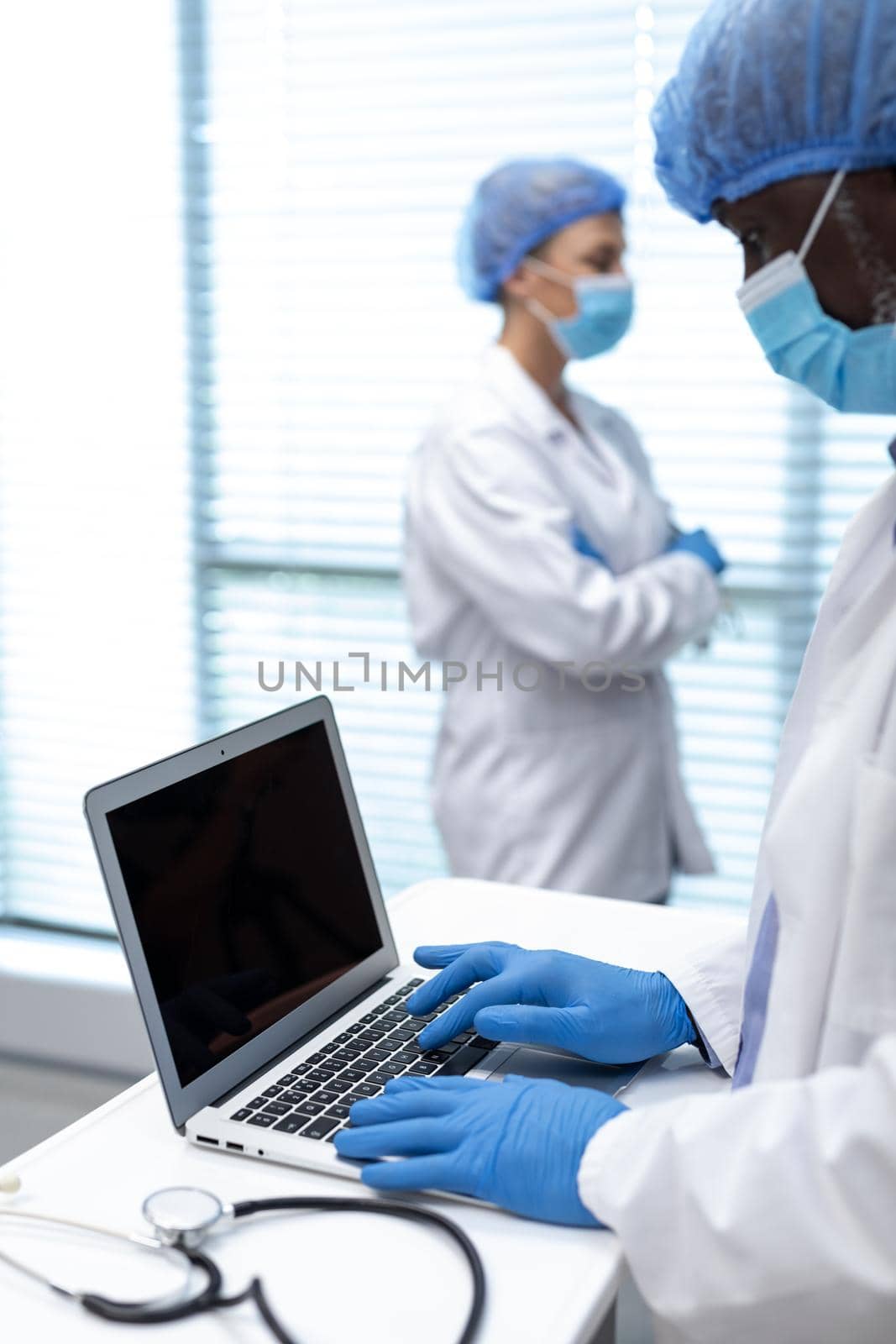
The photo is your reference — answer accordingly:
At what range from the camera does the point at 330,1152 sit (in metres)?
0.81

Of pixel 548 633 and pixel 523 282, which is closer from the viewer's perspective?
pixel 548 633

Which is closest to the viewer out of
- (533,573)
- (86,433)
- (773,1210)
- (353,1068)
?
(773,1210)

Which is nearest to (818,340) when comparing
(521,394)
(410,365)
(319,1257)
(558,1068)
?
(558,1068)

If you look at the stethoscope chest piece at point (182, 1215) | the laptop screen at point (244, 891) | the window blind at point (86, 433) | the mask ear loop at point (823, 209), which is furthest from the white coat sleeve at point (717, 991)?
the window blind at point (86, 433)

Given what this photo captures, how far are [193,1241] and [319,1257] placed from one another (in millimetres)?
71

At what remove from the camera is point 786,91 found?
2.73 ft

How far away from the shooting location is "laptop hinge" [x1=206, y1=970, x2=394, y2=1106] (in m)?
0.88

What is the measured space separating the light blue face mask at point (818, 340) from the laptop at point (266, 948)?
45cm

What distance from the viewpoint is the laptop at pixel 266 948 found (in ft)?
2.73

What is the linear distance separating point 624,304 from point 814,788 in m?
1.42

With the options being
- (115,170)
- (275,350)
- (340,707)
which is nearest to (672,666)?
(340,707)

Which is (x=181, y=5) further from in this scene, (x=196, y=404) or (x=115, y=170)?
(x=196, y=404)

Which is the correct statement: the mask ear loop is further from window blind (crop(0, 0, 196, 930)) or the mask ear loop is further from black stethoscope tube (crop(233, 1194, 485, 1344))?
window blind (crop(0, 0, 196, 930))

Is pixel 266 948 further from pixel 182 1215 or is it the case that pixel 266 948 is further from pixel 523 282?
pixel 523 282
